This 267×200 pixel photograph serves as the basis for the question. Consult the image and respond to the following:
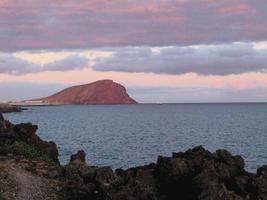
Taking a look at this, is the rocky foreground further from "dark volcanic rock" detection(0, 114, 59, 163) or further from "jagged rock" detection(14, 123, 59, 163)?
"jagged rock" detection(14, 123, 59, 163)

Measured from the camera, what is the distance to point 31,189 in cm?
2048

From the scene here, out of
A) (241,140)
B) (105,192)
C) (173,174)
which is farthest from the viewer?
(241,140)

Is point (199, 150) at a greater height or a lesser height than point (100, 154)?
greater

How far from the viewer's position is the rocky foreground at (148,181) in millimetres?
19328

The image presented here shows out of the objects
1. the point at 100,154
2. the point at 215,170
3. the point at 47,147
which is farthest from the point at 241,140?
the point at 215,170

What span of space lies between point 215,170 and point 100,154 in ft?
144

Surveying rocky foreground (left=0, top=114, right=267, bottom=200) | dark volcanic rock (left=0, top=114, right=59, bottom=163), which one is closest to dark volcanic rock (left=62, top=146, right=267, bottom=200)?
rocky foreground (left=0, top=114, right=267, bottom=200)

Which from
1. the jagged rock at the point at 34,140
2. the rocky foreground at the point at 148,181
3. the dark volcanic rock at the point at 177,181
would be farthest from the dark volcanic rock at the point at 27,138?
the dark volcanic rock at the point at 177,181

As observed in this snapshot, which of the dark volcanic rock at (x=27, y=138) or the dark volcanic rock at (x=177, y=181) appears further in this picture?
the dark volcanic rock at (x=27, y=138)

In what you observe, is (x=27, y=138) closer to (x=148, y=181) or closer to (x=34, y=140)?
(x=34, y=140)

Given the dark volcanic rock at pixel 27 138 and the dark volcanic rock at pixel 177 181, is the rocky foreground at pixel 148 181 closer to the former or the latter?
the dark volcanic rock at pixel 177 181

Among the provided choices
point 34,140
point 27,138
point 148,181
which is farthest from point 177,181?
point 27,138

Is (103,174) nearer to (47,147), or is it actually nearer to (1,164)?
(1,164)

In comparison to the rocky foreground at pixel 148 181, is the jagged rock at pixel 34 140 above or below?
above
